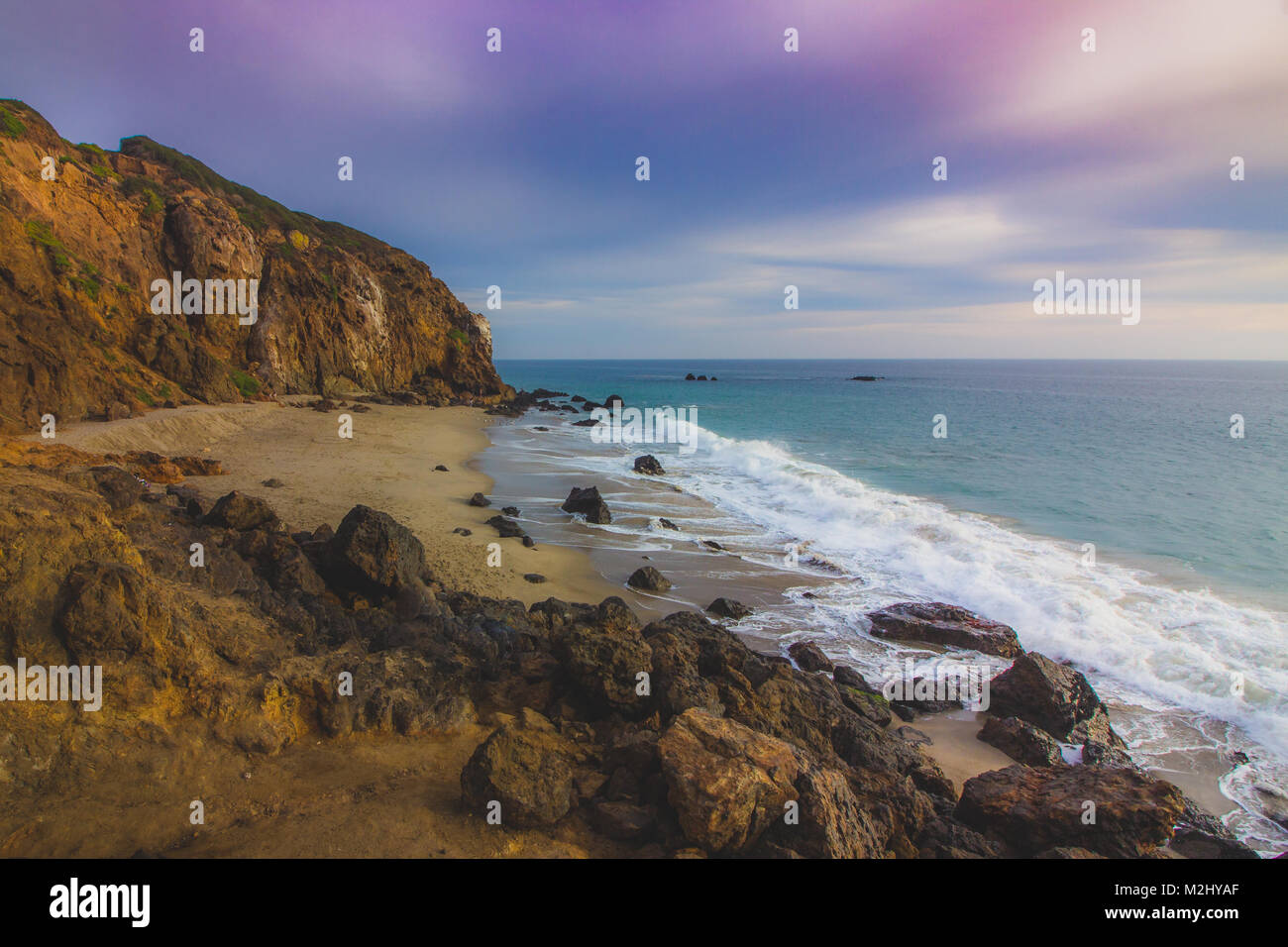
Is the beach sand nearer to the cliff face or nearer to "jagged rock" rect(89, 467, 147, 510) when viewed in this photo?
the cliff face

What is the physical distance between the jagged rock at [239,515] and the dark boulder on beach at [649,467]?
1823 cm

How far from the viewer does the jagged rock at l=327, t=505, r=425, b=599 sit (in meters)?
7.94

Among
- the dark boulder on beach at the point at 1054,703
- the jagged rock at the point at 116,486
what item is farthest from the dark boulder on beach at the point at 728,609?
the jagged rock at the point at 116,486

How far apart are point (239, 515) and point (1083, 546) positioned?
2023 cm

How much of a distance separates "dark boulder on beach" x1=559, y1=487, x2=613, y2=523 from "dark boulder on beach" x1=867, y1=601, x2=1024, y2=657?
26.5ft

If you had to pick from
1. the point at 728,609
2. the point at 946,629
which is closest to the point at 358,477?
the point at 728,609

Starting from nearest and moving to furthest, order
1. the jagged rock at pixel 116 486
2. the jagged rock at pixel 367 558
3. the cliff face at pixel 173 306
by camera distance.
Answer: the jagged rock at pixel 116 486, the jagged rock at pixel 367 558, the cliff face at pixel 173 306

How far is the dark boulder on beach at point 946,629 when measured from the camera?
11.1 m

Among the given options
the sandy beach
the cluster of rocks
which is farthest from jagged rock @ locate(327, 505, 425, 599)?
the sandy beach

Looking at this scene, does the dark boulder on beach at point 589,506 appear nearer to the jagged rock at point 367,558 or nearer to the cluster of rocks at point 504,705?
the jagged rock at point 367,558

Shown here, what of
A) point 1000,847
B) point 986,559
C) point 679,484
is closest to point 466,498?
point 679,484

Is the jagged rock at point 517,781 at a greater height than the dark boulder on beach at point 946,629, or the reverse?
the jagged rock at point 517,781

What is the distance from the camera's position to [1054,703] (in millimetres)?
8547
